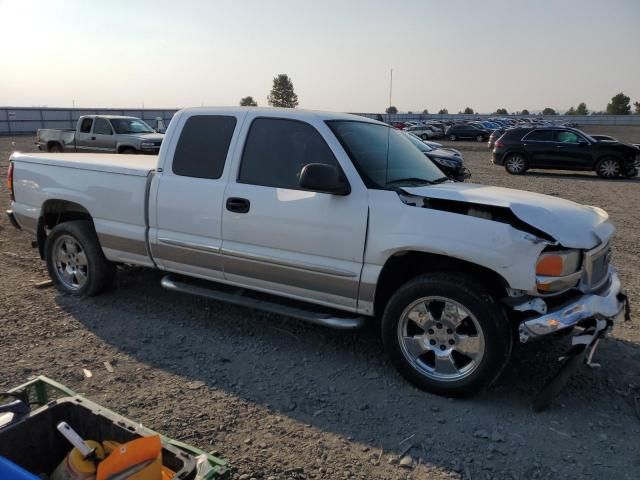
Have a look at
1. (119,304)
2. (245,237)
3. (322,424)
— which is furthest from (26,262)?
(322,424)

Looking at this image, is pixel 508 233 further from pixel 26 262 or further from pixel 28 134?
pixel 28 134

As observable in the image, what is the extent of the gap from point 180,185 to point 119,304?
1.53 meters

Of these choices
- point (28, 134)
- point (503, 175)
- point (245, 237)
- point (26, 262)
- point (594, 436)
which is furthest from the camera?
point (28, 134)

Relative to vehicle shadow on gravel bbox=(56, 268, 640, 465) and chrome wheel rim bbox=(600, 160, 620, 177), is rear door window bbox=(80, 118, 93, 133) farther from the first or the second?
chrome wheel rim bbox=(600, 160, 620, 177)

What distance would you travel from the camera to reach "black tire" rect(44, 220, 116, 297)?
520 centimetres

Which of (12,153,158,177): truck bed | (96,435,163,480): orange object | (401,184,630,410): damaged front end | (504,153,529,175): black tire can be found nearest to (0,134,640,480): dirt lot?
(401,184,630,410): damaged front end

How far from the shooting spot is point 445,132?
4603cm

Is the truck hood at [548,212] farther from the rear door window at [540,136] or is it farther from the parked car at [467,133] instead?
the parked car at [467,133]

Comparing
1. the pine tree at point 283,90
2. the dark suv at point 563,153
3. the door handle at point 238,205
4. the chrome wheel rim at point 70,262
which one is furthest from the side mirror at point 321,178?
the pine tree at point 283,90

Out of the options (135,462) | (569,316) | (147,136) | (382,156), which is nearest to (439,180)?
(382,156)

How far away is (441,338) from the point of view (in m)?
3.63

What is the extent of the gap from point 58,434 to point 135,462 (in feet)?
2.17

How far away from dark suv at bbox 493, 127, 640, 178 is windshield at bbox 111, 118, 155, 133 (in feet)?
40.3

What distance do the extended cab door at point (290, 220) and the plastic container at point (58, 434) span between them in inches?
68.4
